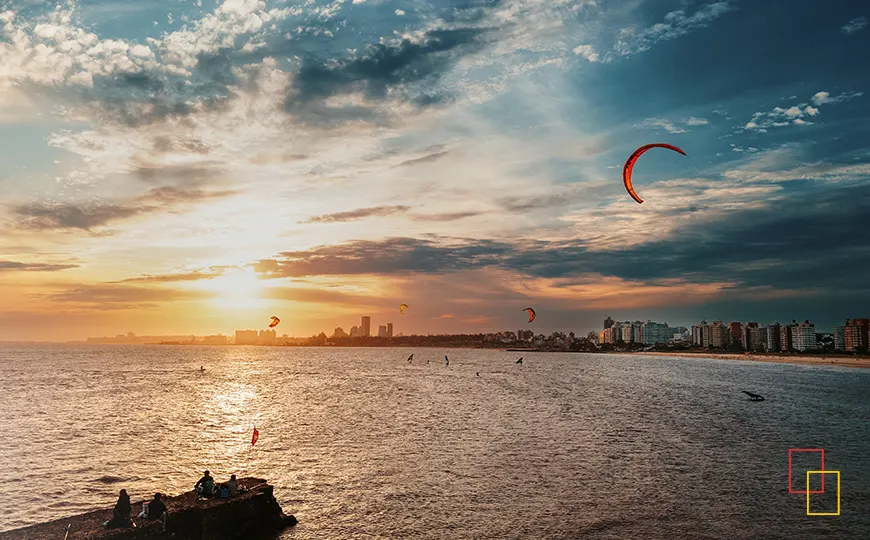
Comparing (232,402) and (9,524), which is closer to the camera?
(9,524)

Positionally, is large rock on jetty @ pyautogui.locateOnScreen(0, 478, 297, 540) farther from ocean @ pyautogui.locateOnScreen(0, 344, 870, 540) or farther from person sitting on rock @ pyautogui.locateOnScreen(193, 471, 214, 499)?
ocean @ pyautogui.locateOnScreen(0, 344, 870, 540)

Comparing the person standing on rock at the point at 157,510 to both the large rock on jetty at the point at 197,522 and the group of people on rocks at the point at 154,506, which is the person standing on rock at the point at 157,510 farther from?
the large rock on jetty at the point at 197,522

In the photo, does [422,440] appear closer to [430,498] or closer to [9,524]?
[430,498]

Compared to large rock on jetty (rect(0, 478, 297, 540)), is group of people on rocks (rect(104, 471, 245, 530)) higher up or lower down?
higher up

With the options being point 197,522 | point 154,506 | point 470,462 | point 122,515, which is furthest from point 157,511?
point 470,462

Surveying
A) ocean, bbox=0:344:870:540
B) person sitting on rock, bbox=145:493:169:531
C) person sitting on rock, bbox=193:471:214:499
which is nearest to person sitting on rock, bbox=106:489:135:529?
person sitting on rock, bbox=145:493:169:531

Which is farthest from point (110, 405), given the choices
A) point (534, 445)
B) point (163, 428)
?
point (534, 445)

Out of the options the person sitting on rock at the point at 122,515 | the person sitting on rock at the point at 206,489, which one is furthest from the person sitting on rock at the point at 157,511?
the person sitting on rock at the point at 206,489
